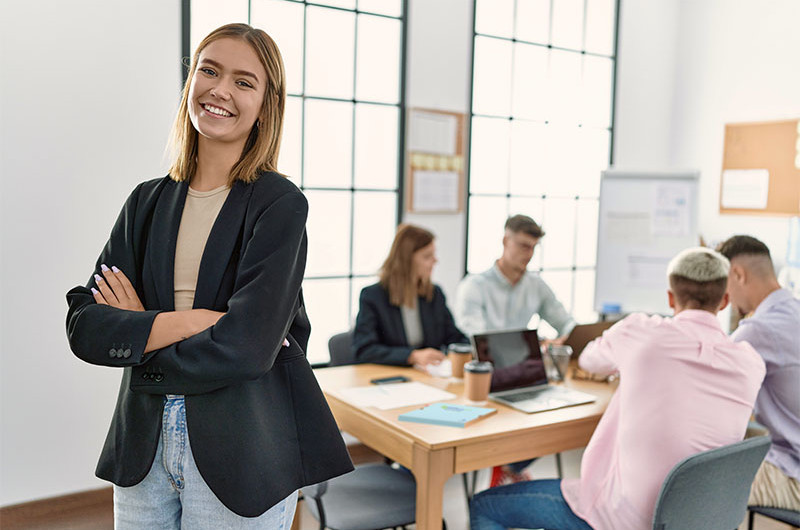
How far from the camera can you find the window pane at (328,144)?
383 cm

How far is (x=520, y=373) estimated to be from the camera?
263 cm

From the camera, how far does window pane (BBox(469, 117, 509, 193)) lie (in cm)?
447

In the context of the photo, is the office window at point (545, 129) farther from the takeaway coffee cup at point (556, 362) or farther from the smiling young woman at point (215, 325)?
the smiling young woman at point (215, 325)

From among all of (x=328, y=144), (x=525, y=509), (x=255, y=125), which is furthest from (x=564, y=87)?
(x=255, y=125)

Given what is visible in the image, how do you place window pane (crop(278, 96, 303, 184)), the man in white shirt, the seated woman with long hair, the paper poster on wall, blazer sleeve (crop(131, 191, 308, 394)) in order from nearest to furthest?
blazer sleeve (crop(131, 191, 308, 394)), the seated woman with long hair, the man in white shirt, window pane (crop(278, 96, 303, 184)), the paper poster on wall

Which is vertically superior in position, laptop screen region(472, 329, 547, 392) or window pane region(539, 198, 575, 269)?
window pane region(539, 198, 575, 269)

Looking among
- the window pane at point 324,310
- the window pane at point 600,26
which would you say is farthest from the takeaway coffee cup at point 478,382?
the window pane at point 600,26

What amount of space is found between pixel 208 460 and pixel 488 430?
1.14 m

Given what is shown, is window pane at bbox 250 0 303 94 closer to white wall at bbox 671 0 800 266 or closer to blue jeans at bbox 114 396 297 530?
blue jeans at bbox 114 396 297 530

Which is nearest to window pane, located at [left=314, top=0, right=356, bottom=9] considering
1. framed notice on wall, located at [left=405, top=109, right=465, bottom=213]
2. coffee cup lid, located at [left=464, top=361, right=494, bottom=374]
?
framed notice on wall, located at [left=405, top=109, right=465, bottom=213]

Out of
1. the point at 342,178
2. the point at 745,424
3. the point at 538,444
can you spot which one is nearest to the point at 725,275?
the point at 745,424

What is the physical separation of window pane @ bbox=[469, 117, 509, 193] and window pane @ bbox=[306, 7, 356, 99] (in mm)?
929

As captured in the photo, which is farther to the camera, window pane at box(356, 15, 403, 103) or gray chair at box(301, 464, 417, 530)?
window pane at box(356, 15, 403, 103)

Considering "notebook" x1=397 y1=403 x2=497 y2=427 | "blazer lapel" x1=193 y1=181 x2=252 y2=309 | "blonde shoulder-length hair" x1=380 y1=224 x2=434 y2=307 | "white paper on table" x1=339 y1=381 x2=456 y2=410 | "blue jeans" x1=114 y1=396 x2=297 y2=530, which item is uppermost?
"blazer lapel" x1=193 y1=181 x2=252 y2=309
